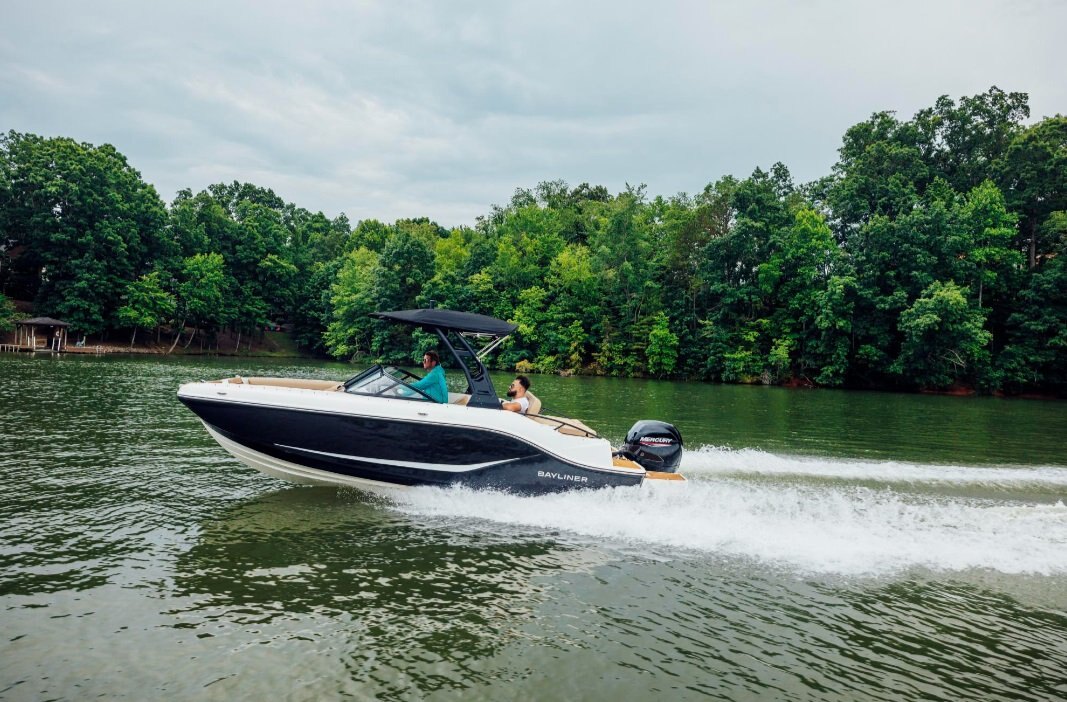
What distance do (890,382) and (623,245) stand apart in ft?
72.2

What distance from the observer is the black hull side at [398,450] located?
8078 mm

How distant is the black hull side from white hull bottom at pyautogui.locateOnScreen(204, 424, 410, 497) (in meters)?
0.08

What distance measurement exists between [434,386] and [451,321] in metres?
0.92

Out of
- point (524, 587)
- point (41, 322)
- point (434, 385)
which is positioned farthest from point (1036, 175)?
point (41, 322)

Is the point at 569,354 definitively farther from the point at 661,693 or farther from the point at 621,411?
the point at 661,693

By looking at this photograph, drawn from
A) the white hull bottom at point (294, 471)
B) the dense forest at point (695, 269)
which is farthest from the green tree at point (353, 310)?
the white hull bottom at point (294, 471)

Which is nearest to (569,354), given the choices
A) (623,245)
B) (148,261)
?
(623,245)

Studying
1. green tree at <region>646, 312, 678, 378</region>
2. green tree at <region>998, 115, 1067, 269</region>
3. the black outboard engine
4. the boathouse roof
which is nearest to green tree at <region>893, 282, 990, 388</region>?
green tree at <region>998, 115, 1067, 269</region>

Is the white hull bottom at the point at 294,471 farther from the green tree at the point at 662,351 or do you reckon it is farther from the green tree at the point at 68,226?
the green tree at the point at 68,226

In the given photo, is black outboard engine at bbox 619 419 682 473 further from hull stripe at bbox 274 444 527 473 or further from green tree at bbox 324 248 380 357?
green tree at bbox 324 248 380 357

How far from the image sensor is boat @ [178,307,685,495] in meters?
8.08

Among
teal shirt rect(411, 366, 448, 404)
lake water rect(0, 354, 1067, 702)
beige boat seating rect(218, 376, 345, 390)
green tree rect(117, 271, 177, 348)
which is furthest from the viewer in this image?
green tree rect(117, 271, 177, 348)

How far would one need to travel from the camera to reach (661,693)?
13.8ft

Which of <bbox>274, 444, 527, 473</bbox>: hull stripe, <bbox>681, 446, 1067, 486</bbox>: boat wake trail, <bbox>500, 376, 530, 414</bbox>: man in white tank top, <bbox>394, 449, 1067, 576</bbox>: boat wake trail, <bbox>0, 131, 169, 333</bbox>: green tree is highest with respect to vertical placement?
<bbox>0, 131, 169, 333</bbox>: green tree
